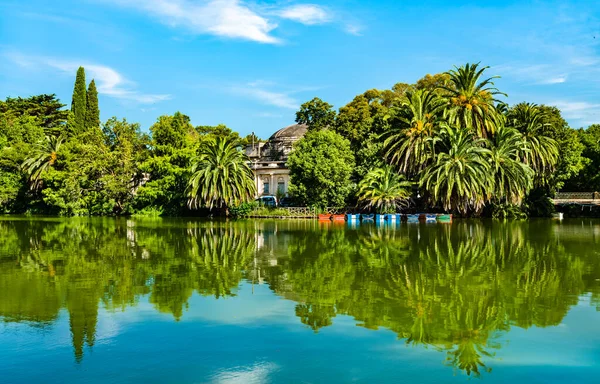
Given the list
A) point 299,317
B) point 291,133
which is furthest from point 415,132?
point 299,317

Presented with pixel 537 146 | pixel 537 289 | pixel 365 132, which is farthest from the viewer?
pixel 365 132

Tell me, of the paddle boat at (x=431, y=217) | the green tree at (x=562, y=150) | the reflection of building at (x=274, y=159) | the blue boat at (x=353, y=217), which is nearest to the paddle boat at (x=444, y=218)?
the paddle boat at (x=431, y=217)

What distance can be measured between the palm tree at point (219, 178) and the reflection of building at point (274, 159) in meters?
8.83

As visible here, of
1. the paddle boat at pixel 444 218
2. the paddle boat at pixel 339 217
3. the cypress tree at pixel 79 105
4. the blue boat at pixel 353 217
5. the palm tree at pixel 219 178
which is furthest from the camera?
the cypress tree at pixel 79 105

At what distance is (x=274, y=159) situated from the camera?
72938 millimetres

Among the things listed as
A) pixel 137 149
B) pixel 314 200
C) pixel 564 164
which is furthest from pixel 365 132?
pixel 137 149

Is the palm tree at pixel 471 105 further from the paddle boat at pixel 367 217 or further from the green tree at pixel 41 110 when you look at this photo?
the green tree at pixel 41 110

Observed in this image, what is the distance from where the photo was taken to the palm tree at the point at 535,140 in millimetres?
49438

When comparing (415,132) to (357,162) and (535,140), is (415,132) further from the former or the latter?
(535,140)

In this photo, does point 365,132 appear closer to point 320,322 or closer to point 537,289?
point 537,289

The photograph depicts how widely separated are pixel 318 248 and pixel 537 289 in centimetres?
1154

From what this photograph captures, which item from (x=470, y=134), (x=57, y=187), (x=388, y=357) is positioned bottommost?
(x=388, y=357)

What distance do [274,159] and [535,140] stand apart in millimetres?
33419

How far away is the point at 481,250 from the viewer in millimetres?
23734
